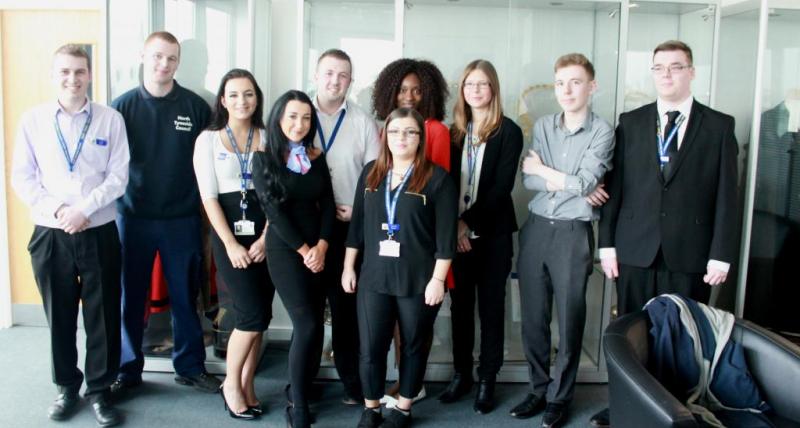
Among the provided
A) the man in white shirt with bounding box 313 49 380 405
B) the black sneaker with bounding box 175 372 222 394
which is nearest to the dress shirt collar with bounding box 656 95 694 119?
the man in white shirt with bounding box 313 49 380 405

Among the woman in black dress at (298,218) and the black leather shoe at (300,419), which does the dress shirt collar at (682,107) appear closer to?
the woman in black dress at (298,218)

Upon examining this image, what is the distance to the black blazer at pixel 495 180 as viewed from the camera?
2.99 meters

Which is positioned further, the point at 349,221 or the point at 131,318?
the point at 131,318

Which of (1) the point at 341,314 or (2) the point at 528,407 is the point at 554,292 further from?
(1) the point at 341,314

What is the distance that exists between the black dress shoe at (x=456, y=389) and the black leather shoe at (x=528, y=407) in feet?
0.95

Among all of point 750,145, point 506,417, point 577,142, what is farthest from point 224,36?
point 750,145

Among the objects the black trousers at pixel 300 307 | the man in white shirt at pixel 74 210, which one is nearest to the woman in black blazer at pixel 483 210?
the black trousers at pixel 300 307

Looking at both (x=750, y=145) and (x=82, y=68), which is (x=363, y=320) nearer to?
(x=82, y=68)

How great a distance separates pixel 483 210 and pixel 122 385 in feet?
6.85

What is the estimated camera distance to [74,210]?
2.81 metres

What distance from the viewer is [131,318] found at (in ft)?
10.9

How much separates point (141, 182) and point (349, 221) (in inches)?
42.1

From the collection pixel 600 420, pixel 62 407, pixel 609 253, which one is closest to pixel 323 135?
pixel 609 253

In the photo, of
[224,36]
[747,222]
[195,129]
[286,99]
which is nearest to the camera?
[286,99]
